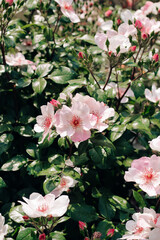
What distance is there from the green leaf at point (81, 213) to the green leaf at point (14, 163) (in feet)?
1.02

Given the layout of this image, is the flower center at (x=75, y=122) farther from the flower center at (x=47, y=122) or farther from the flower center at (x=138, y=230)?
the flower center at (x=138, y=230)

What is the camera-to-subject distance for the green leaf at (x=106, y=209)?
1174 mm

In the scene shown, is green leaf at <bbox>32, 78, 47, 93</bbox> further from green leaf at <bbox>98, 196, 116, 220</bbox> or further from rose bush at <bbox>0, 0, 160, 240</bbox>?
green leaf at <bbox>98, 196, 116, 220</bbox>

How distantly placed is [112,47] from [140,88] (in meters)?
Answer: 0.25

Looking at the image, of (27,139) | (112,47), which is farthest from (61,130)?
(27,139)

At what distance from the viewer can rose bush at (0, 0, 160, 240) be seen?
102 centimetres

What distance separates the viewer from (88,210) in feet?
3.77

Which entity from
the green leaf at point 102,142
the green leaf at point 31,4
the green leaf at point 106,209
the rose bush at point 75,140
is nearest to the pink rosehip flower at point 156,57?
the rose bush at point 75,140

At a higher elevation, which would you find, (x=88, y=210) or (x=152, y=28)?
(x=152, y=28)

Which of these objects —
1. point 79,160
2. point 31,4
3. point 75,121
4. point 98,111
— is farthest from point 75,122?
point 31,4

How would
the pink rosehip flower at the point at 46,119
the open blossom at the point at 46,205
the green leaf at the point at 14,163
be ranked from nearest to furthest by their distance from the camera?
1. the open blossom at the point at 46,205
2. the pink rosehip flower at the point at 46,119
3. the green leaf at the point at 14,163

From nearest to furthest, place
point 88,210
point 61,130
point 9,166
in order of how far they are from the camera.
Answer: point 61,130, point 88,210, point 9,166

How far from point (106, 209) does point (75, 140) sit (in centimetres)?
37

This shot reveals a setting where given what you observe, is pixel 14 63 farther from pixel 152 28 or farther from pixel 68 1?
pixel 152 28
